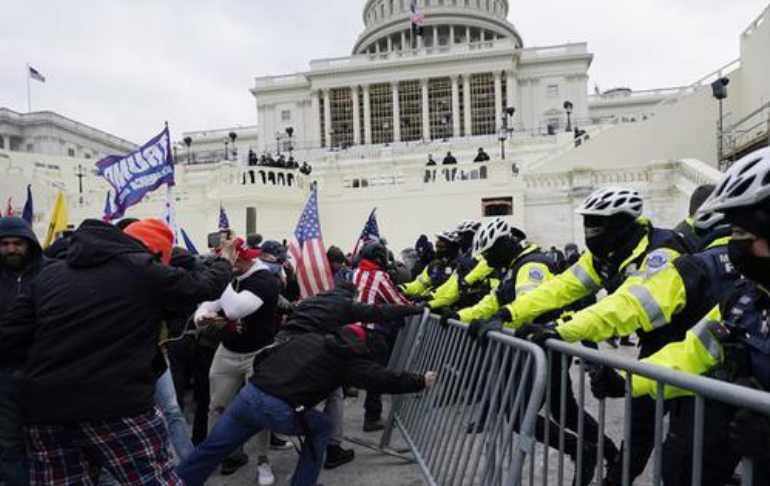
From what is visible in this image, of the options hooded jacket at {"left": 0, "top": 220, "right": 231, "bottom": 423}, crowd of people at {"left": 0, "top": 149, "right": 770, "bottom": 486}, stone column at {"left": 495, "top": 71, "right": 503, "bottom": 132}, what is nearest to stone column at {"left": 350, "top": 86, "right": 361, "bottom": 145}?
stone column at {"left": 495, "top": 71, "right": 503, "bottom": 132}

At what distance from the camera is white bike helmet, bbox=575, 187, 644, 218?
3234 millimetres

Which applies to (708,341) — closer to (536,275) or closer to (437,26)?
(536,275)

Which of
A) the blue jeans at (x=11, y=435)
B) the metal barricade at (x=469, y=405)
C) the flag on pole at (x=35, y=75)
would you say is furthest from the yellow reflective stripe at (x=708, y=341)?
the flag on pole at (x=35, y=75)

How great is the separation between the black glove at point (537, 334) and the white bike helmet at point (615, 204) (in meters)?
0.84

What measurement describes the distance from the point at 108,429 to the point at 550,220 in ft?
61.9

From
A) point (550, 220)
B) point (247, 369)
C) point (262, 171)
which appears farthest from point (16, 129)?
point (247, 369)

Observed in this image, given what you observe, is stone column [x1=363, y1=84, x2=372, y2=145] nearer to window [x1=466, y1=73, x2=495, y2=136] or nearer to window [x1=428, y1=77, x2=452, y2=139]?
window [x1=428, y1=77, x2=452, y2=139]

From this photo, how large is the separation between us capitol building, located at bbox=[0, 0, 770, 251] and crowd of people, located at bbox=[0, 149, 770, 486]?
617 inches

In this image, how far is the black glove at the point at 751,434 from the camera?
156 centimetres

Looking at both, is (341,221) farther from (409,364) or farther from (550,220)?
(409,364)

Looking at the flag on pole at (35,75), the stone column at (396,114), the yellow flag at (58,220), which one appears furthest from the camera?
the stone column at (396,114)

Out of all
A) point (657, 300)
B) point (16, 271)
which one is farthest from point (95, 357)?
point (657, 300)

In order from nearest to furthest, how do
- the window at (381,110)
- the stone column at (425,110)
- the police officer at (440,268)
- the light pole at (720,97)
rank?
the police officer at (440,268), the light pole at (720,97), the stone column at (425,110), the window at (381,110)

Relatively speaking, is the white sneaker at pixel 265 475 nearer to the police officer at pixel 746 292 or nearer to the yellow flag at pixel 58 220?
the police officer at pixel 746 292
